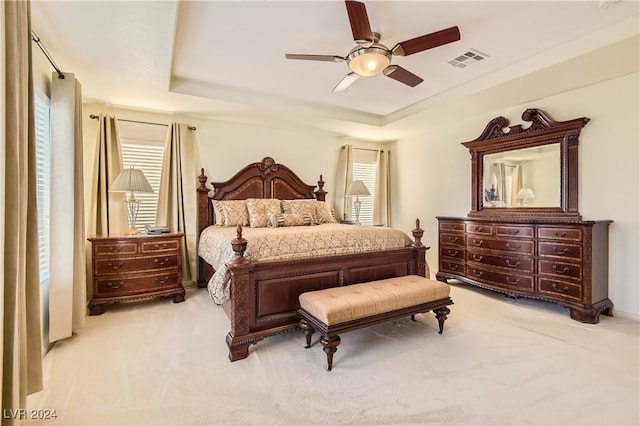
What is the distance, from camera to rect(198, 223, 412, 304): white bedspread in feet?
8.49

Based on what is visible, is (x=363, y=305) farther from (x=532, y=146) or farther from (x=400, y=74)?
(x=532, y=146)

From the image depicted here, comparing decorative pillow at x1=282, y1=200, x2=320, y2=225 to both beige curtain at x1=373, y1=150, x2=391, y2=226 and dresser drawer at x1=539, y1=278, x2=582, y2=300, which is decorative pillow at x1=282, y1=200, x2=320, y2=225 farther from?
dresser drawer at x1=539, y1=278, x2=582, y2=300

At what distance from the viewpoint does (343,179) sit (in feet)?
19.3

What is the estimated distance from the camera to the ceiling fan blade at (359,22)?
2018mm

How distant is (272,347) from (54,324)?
1922mm

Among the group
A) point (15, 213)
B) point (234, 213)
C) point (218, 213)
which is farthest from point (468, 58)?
point (15, 213)

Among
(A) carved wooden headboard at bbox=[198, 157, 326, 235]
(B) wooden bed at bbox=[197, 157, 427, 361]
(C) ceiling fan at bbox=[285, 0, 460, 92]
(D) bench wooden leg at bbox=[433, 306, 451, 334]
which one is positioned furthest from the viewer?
(A) carved wooden headboard at bbox=[198, 157, 326, 235]

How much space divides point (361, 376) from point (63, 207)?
291cm

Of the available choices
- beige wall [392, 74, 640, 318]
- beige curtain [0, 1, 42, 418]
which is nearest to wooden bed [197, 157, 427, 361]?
beige curtain [0, 1, 42, 418]

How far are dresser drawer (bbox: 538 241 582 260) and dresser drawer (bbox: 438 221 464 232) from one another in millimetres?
1008

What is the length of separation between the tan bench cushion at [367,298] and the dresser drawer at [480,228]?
64.6 inches

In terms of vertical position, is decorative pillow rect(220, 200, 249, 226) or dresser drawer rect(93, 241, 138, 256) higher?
decorative pillow rect(220, 200, 249, 226)

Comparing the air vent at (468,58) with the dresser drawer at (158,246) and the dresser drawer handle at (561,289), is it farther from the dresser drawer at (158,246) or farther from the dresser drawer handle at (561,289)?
the dresser drawer at (158,246)

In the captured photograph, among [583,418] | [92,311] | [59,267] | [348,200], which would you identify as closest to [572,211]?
[583,418]
